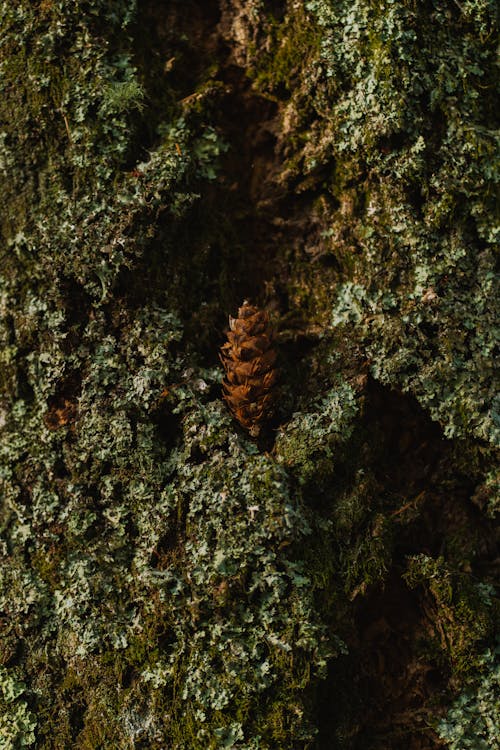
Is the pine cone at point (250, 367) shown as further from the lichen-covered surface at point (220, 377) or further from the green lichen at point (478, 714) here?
the green lichen at point (478, 714)

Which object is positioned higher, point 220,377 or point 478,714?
point 220,377

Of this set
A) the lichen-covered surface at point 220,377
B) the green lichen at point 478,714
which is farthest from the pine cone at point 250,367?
the green lichen at point 478,714

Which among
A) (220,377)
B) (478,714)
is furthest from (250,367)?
(478,714)

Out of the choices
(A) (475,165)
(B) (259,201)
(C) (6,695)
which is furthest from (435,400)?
(C) (6,695)

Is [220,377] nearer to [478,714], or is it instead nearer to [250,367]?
[250,367]

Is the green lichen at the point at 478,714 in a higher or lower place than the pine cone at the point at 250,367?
lower
